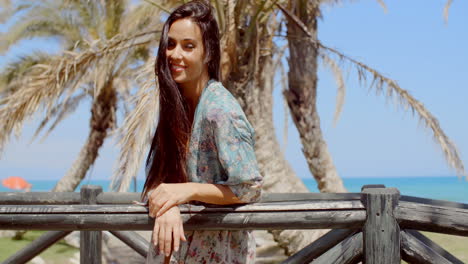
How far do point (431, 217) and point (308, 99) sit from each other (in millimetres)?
8073

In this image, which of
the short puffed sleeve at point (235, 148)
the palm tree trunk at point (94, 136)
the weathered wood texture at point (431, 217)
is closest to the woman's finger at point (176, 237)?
the short puffed sleeve at point (235, 148)

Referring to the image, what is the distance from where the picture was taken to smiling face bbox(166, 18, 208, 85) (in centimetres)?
215

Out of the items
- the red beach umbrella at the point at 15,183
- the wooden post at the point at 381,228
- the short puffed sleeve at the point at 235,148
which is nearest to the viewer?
the short puffed sleeve at the point at 235,148

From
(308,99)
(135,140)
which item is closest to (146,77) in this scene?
(135,140)

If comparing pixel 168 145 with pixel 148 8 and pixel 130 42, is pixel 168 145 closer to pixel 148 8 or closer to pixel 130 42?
pixel 130 42

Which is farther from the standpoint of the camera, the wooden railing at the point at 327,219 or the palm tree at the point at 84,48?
the palm tree at the point at 84,48

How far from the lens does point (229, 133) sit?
1969 mm

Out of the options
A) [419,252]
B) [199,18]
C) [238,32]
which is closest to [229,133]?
[199,18]

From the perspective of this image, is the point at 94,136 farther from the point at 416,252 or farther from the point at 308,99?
the point at 416,252

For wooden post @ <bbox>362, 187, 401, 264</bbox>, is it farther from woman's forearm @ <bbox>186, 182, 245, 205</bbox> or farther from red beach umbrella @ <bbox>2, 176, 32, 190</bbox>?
red beach umbrella @ <bbox>2, 176, 32, 190</bbox>

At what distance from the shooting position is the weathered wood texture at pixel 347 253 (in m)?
2.49

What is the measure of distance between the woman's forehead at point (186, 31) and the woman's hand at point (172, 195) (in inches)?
20.3

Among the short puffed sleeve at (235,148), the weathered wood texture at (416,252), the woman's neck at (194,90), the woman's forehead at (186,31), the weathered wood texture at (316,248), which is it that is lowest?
the weathered wood texture at (316,248)

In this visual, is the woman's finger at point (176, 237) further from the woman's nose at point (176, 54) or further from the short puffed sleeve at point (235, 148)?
the woman's nose at point (176, 54)
